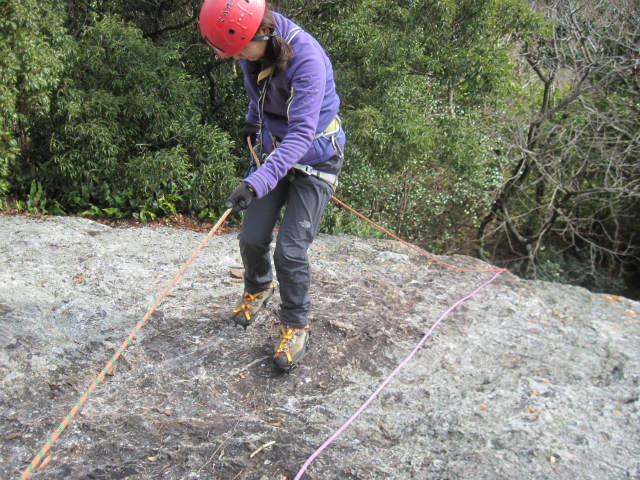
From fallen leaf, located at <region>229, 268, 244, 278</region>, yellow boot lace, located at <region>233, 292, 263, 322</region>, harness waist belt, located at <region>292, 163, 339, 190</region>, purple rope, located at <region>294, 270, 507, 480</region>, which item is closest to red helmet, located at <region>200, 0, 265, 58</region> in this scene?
harness waist belt, located at <region>292, 163, 339, 190</region>

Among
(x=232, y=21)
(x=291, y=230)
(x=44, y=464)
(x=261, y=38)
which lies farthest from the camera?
(x=291, y=230)

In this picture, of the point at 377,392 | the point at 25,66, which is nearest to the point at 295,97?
the point at 377,392

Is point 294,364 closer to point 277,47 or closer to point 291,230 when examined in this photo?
point 291,230

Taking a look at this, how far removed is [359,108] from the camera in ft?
21.2

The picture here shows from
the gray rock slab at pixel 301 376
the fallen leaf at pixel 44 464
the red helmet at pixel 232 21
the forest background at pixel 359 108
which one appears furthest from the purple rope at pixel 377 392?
the forest background at pixel 359 108

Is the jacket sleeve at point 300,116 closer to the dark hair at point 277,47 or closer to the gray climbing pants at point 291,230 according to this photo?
the dark hair at point 277,47

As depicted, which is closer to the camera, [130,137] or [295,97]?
[295,97]

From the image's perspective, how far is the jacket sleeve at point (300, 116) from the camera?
258 centimetres

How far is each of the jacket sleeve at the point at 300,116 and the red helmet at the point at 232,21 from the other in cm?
Answer: 31

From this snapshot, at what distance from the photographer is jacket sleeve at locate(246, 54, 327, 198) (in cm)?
258

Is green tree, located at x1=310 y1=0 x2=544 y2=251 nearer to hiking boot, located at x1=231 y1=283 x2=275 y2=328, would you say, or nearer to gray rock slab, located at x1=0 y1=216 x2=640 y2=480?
gray rock slab, located at x1=0 y1=216 x2=640 y2=480

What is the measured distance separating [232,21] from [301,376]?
2097mm

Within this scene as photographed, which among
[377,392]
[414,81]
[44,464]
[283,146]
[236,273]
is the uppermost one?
[283,146]

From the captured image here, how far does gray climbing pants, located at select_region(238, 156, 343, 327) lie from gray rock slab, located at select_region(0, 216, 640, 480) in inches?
19.5
